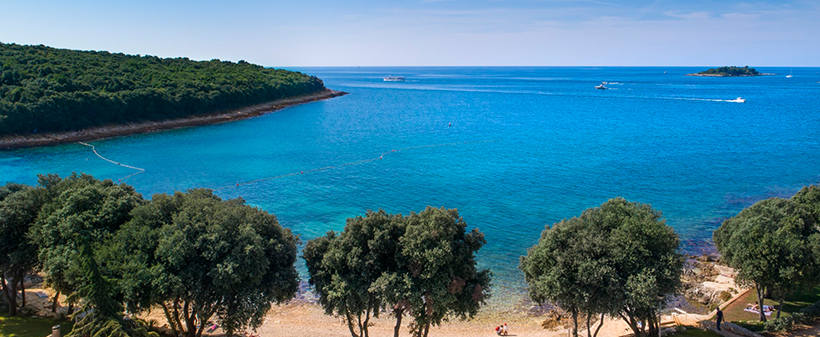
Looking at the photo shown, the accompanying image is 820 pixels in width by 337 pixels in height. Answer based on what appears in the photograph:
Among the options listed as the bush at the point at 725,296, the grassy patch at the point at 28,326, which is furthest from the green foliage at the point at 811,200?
the grassy patch at the point at 28,326

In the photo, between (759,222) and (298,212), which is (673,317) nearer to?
(759,222)

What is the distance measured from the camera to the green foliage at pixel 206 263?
22172 millimetres

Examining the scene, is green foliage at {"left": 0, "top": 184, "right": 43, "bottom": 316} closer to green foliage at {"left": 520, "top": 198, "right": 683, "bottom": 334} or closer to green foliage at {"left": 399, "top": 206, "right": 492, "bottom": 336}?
green foliage at {"left": 399, "top": 206, "right": 492, "bottom": 336}

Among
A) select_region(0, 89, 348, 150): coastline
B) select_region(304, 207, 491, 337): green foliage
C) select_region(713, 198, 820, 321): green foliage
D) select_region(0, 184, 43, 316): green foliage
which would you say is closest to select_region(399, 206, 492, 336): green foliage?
select_region(304, 207, 491, 337): green foliage

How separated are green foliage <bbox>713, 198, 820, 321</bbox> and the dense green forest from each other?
104 meters

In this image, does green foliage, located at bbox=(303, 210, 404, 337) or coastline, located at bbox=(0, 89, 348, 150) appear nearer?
green foliage, located at bbox=(303, 210, 404, 337)

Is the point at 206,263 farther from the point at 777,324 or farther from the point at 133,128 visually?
the point at 133,128

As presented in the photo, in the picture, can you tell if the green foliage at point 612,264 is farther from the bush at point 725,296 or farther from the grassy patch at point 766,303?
the bush at point 725,296

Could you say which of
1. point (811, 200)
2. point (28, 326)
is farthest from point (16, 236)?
point (811, 200)

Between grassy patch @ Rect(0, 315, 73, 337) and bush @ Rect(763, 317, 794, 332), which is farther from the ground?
bush @ Rect(763, 317, 794, 332)

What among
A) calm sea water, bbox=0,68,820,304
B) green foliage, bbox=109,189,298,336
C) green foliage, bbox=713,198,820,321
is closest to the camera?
green foliage, bbox=109,189,298,336

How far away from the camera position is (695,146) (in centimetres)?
8488

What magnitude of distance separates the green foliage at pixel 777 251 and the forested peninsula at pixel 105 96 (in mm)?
101521

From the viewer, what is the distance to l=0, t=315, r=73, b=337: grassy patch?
2489 cm
